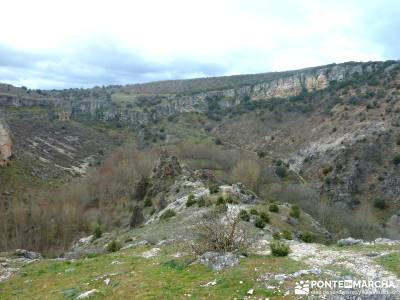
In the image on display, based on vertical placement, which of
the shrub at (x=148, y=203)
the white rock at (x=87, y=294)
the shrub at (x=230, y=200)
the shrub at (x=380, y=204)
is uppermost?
the white rock at (x=87, y=294)

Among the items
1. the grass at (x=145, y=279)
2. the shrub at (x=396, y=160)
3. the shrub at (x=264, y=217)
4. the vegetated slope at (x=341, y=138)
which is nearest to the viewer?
the grass at (x=145, y=279)

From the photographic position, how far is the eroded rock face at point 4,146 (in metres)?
94.8

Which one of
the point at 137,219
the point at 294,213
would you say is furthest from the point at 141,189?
the point at 294,213

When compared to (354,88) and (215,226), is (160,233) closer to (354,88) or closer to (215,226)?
(215,226)

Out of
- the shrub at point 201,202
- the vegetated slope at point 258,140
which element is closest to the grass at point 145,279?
the shrub at point 201,202

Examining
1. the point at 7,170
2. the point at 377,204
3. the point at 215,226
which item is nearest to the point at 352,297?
the point at 215,226

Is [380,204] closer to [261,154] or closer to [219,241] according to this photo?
[261,154]

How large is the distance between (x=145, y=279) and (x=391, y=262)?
10578 millimetres

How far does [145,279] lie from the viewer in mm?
20156

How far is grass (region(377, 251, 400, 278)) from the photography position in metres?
17.5

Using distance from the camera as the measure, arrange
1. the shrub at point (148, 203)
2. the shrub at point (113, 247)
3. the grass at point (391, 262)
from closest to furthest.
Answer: the grass at point (391, 262)
the shrub at point (113, 247)
the shrub at point (148, 203)

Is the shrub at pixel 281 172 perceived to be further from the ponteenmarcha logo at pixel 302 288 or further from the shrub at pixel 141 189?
the ponteenmarcha logo at pixel 302 288

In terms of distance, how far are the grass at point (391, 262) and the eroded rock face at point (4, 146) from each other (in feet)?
290

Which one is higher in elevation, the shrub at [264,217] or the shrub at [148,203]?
the shrub at [264,217]
